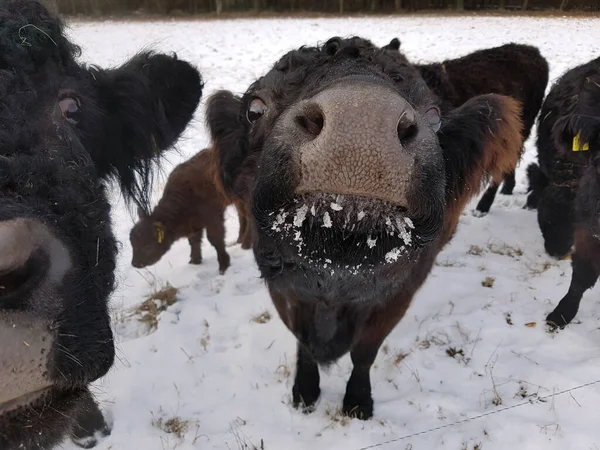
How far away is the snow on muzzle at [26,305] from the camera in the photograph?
1.07m

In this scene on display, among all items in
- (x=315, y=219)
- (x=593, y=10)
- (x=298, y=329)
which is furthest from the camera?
(x=593, y=10)

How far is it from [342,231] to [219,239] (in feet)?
11.7

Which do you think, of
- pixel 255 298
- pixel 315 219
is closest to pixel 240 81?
pixel 255 298

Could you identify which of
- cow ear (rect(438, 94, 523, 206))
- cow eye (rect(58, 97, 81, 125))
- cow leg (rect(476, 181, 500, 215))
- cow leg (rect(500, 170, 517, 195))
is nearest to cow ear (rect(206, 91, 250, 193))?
cow eye (rect(58, 97, 81, 125))

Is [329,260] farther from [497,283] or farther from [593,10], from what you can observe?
[593,10]

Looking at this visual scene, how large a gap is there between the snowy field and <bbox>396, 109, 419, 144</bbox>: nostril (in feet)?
7.52

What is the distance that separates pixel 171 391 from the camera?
3.35 metres

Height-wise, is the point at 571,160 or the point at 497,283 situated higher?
the point at 571,160

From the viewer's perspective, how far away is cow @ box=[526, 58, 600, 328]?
3.31 m

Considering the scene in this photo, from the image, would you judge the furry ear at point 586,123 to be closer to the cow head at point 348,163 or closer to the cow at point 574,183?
the cow at point 574,183

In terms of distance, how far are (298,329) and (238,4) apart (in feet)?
72.4

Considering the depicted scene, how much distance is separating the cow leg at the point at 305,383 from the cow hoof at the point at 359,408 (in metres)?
0.29

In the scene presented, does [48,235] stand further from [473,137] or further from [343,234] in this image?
[473,137]

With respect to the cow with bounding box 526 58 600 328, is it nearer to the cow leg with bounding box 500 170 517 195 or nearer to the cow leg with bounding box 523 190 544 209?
the cow leg with bounding box 523 190 544 209
